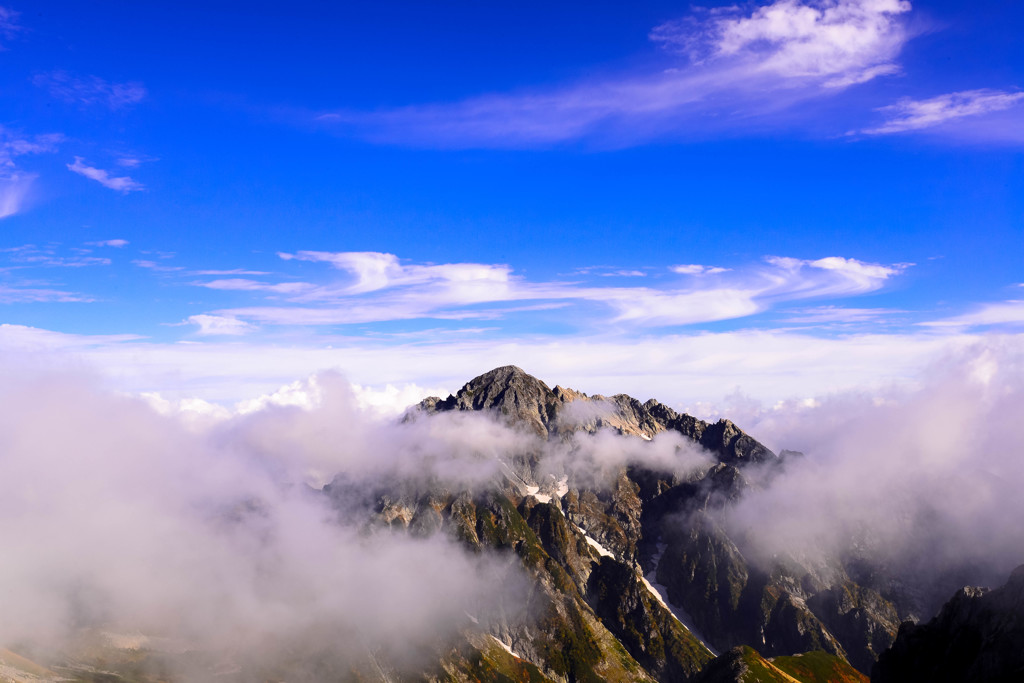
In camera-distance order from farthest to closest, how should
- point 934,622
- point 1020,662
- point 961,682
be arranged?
A: point 934,622 → point 961,682 → point 1020,662

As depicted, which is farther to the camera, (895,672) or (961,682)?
(895,672)

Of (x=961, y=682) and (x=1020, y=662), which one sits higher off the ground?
(x=1020, y=662)

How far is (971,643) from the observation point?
173 metres

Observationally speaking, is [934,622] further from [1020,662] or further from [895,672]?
[1020,662]

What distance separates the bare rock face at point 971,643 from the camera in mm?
155250

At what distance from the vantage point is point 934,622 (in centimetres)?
19688

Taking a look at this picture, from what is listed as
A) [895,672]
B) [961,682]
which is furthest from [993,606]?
[895,672]

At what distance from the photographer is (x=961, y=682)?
16575 cm

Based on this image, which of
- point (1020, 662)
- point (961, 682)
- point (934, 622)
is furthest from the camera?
point (934, 622)

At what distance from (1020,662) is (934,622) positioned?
51407 mm

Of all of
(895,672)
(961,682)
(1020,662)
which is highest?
(1020,662)

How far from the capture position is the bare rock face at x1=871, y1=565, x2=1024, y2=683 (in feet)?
509

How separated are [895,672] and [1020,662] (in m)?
56.8

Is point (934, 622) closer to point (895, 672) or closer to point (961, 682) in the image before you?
point (895, 672)
